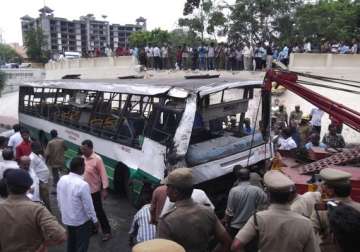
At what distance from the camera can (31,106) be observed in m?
14.8

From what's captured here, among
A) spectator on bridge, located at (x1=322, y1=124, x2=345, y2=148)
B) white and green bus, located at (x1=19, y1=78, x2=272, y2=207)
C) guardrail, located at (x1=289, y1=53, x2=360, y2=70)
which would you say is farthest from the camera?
guardrail, located at (x1=289, y1=53, x2=360, y2=70)

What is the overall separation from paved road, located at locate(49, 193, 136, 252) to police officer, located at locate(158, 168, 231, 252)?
3.59 m

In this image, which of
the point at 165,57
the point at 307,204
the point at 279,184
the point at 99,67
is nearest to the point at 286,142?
the point at 307,204

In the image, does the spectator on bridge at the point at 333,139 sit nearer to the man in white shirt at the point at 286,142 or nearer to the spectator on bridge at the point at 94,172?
the man in white shirt at the point at 286,142

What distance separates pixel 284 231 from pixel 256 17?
1056 inches

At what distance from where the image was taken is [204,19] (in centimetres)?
3103

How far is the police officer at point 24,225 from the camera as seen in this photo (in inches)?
142

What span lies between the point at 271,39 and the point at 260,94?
22186 millimetres

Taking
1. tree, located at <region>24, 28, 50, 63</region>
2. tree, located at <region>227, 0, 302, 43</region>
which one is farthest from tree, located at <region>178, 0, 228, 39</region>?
tree, located at <region>24, 28, 50, 63</region>

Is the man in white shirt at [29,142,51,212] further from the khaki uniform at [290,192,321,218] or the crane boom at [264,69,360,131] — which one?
the khaki uniform at [290,192,321,218]

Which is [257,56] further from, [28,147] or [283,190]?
[283,190]

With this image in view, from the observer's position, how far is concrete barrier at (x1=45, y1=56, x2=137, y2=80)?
25309 mm

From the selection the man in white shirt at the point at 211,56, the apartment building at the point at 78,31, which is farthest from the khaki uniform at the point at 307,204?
the apartment building at the point at 78,31

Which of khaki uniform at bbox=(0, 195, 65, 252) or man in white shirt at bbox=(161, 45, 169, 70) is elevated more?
man in white shirt at bbox=(161, 45, 169, 70)
